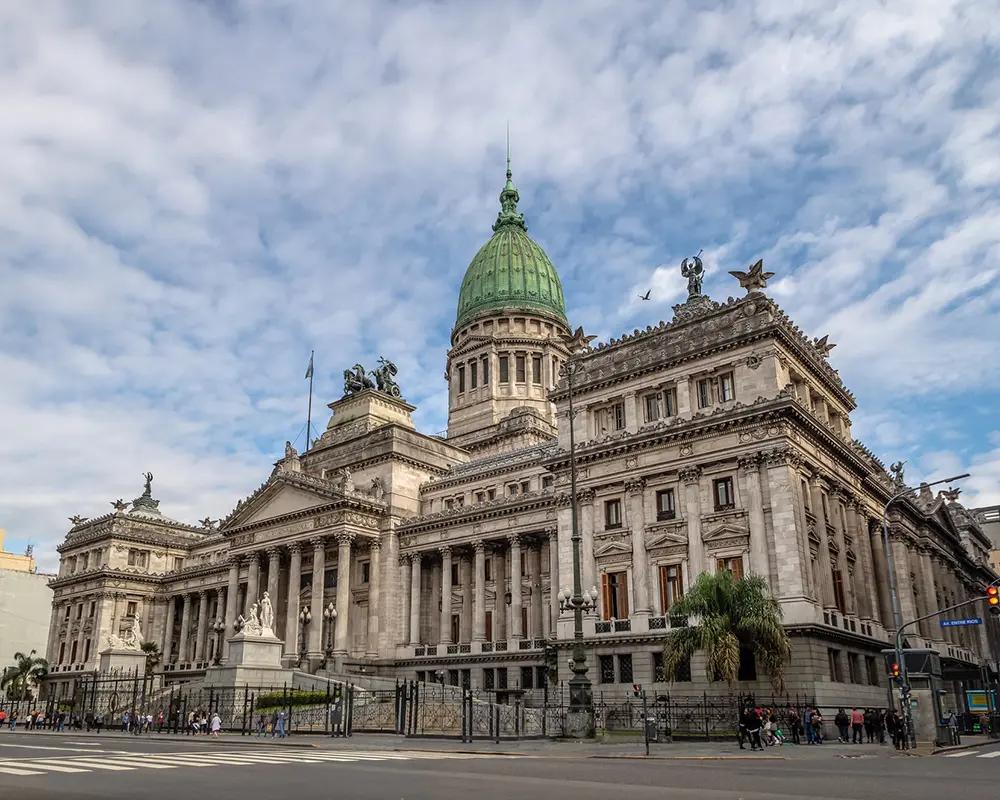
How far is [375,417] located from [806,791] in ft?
214

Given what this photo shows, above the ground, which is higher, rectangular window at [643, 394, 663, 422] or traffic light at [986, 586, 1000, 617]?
rectangular window at [643, 394, 663, 422]

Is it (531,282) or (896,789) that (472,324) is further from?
Result: (896,789)

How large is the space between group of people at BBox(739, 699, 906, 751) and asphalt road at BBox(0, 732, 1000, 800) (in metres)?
3.94

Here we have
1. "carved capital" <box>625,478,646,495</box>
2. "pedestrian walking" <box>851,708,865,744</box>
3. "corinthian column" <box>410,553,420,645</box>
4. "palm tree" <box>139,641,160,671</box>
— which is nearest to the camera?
"pedestrian walking" <box>851,708,865,744</box>

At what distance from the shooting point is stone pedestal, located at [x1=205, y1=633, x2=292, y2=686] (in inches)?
1850

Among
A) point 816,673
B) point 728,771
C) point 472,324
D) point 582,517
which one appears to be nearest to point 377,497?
point 582,517

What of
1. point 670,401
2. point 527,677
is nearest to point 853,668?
point 670,401

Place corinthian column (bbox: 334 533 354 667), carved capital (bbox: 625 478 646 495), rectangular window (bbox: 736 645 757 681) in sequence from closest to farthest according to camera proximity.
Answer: rectangular window (bbox: 736 645 757 681), carved capital (bbox: 625 478 646 495), corinthian column (bbox: 334 533 354 667)

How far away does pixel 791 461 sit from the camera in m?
43.1

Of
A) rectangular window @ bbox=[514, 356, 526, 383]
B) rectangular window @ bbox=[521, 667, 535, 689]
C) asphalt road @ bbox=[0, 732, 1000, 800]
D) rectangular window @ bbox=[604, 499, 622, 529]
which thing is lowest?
asphalt road @ bbox=[0, 732, 1000, 800]

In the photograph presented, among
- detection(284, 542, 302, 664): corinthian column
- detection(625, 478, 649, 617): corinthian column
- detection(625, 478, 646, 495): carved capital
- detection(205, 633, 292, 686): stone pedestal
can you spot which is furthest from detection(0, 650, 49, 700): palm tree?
detection(625, 478, 646, 495): carved capital

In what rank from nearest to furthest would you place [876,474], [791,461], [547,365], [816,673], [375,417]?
[816,673]
[791,461]
[876,474]
[375,417]
[547,365]

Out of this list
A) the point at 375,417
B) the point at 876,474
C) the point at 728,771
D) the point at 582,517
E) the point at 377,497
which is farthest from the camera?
the point at 375,417

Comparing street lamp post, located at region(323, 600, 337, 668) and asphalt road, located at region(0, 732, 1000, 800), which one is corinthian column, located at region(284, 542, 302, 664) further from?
asphalt road, located at region(0, 732, 1000, 800)
